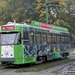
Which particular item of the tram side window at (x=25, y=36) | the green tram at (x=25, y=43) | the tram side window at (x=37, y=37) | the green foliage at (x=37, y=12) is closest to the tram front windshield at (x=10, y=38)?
the green tram at (x=25, y=43)

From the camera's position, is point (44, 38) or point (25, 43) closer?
point (25, 43)

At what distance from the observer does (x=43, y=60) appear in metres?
22.4

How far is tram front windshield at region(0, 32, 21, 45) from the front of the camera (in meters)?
18.6

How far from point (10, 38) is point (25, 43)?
108cm

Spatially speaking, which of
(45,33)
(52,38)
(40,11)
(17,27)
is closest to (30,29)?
(17,27)

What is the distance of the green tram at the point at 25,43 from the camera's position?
18.5m

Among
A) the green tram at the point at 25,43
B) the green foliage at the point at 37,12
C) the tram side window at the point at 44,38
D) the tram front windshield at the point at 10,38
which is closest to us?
the green tram at the point at 25,43

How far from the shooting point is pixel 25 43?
1894cm

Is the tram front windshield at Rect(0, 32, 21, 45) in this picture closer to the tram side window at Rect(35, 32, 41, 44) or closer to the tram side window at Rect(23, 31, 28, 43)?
the tram side window at Rect(23, 31, 28, 43)

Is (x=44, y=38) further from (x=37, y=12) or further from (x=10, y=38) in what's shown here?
(x=37, y=12)

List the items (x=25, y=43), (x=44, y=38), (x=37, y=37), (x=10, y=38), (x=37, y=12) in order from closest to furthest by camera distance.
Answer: (x=10, y=38) → (x=25, y=43) → (x=37, y=37) → (x=44, y=38) → (x=37, y=12)

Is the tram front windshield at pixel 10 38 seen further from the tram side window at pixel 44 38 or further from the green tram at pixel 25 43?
the tram side window at pixel 44 38

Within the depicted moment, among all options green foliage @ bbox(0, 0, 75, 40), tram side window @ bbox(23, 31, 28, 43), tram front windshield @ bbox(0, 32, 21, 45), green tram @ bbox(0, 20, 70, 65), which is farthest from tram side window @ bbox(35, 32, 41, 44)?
green foliage @ bbox(0, 0, 75, 40)

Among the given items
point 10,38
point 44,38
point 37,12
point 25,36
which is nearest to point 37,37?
point 44,38
